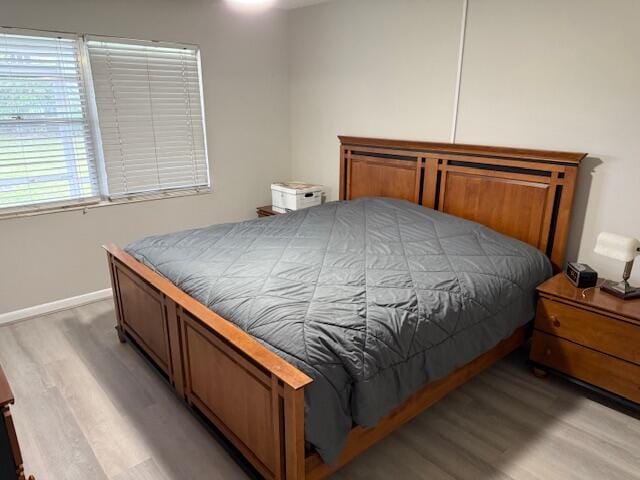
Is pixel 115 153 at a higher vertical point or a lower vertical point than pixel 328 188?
higher

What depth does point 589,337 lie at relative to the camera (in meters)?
2.23

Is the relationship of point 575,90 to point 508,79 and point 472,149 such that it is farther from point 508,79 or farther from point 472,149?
point 472,149

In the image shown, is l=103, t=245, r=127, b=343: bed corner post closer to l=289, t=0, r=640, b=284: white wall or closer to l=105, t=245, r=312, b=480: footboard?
l=105, t=245, r=312, b=480: footboard

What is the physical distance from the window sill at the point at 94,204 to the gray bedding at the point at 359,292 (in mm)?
1023

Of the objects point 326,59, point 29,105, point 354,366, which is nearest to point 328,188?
point 326,59

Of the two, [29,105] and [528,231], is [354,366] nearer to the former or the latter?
[528,231]

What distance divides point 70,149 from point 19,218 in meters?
0.59

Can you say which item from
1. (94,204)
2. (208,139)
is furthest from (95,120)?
(208,139)

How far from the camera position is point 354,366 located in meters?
1.54

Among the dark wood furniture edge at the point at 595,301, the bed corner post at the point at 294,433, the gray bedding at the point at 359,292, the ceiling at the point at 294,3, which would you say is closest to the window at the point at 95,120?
the ceiling at the point at 294,3

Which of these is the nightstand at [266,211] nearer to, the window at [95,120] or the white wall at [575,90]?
the window at [95,120]

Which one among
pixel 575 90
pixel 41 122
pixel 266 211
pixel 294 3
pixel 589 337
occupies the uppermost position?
pixel 294 3

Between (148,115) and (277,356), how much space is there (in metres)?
2.69

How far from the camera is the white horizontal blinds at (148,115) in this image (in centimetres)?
325
